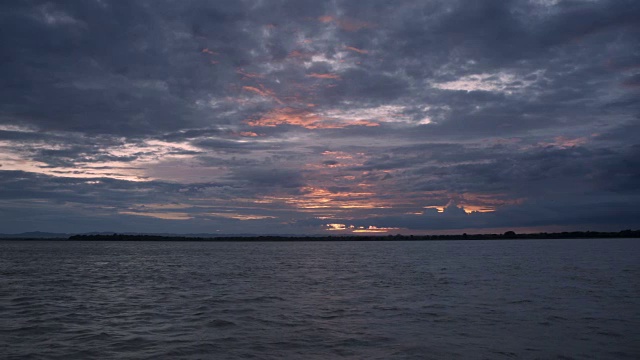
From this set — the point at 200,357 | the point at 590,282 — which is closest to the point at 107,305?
the point at 200,357

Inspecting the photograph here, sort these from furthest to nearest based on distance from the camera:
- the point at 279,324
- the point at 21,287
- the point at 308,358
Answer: the point at 21,287 → the point at 279,324 → the point at 308,358

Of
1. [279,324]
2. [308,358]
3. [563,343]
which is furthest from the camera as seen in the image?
[279,324]

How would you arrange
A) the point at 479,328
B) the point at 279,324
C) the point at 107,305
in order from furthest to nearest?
the point at 107,305, the point at 279,324, the point at 479,328

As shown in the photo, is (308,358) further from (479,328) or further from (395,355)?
(479,328)

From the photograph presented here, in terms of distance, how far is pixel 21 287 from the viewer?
131 ft

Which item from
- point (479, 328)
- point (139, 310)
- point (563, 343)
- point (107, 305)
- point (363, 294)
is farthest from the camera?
point (363, 294)

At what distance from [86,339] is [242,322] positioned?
7.15 metres

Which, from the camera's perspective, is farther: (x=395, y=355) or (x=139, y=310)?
(x=139, y=310)

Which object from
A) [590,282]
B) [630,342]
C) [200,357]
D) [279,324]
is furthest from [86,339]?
[590,282]

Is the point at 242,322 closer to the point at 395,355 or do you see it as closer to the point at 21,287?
the point at 395,355

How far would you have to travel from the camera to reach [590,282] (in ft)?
135

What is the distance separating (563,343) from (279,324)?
494 inches

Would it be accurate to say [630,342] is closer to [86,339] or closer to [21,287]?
[86,339]

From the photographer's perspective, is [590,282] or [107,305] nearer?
[107,305]
